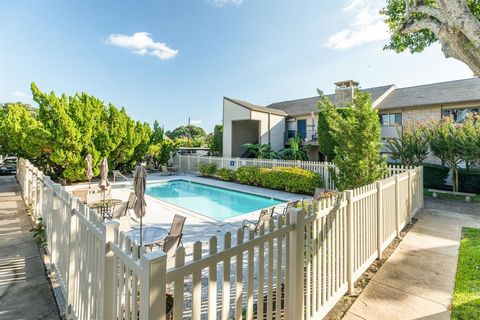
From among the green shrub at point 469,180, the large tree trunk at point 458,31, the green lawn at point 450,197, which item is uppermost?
the large tree trunk at point 458,31

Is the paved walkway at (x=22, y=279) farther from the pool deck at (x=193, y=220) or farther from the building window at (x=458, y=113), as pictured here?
the building window at (x=458, y=113)

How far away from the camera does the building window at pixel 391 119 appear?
1876cm

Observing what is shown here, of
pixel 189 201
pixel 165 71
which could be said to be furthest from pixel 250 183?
pixel 165 71

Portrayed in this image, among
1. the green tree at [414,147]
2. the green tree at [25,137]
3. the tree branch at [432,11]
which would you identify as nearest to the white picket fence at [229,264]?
the tree branch at [432,11]

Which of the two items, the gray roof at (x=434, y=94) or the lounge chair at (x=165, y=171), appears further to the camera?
the lounge chair at (x=165, y=171)

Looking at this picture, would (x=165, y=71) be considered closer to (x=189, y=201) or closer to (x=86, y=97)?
(x=86, y=97)

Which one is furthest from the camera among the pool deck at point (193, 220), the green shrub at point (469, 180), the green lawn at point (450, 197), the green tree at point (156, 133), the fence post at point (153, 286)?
the green tree at point (156, 133)

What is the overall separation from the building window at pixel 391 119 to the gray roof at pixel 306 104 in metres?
1.94

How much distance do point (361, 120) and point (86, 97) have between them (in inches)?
708

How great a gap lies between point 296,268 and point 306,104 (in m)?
25.5

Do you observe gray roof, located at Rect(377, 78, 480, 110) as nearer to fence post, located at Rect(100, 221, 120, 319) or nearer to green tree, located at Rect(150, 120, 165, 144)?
green tree, located at Rect(150, 120, 165, 144)

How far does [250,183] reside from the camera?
16984 millimetres

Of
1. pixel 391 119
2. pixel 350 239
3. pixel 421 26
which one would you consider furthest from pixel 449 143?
pixel 350 239

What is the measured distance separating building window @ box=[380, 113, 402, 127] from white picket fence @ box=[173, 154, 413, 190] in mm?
6581
